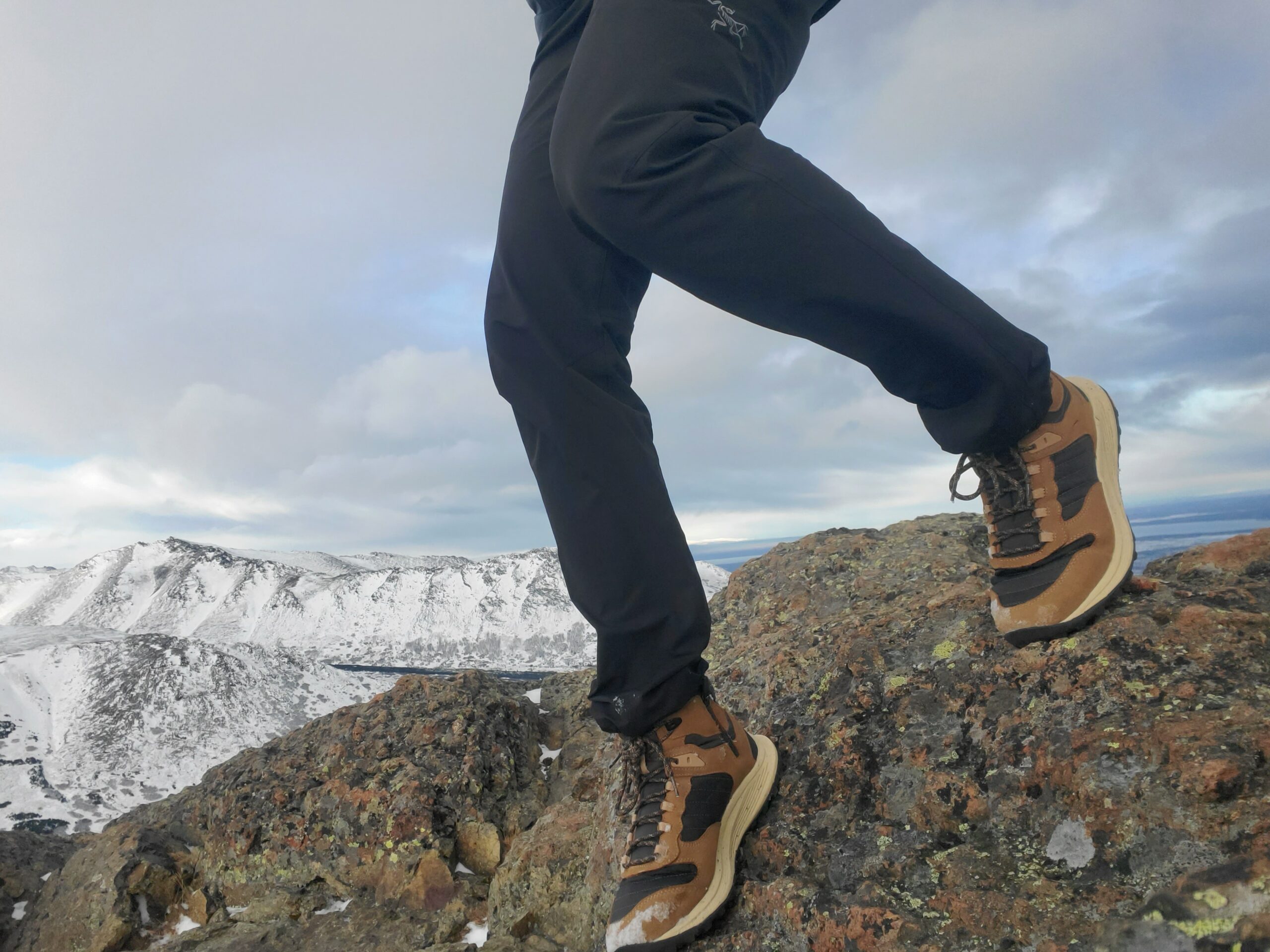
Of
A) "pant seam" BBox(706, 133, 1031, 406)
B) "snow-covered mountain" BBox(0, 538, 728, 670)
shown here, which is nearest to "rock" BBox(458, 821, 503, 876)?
"pant seam" BBox(706, 133, 1031, 406)

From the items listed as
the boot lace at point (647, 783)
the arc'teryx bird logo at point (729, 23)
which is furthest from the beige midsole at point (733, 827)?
the arc'teryx bird logo at point (729, 23)

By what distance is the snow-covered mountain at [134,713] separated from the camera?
13.9 meters

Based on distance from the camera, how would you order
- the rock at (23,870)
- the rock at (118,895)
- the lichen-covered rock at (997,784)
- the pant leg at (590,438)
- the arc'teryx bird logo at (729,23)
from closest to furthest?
the lichen-covered rock at (997,784), the arc'teryx bird logo at (729,23), the pant leg at (590,438), the rock at (118,895), the rock at (23,870)

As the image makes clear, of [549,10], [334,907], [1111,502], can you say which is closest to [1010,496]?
[1111,502]

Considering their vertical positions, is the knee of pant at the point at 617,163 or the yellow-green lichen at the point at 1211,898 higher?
the knee of pant at the point at 617,163

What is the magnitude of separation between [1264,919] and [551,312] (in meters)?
1.75

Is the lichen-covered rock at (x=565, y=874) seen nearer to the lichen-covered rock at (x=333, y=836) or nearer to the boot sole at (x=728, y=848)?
the lichen-covered rock at (x=333, y=836)

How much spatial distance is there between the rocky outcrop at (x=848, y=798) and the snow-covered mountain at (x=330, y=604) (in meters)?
15.1

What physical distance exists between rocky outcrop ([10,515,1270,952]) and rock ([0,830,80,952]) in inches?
6.6

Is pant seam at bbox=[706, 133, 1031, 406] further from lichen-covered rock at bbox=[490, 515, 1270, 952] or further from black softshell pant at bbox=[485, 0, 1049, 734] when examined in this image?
lichen-covered rock at bbox=[490, 515, 1270, 952]

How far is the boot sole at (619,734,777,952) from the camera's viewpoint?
1.61 metres

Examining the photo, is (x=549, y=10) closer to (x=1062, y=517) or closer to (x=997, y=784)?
(x=1062, y=517)

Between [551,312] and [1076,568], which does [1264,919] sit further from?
[551,312]

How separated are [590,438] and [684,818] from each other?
105 centimetres
